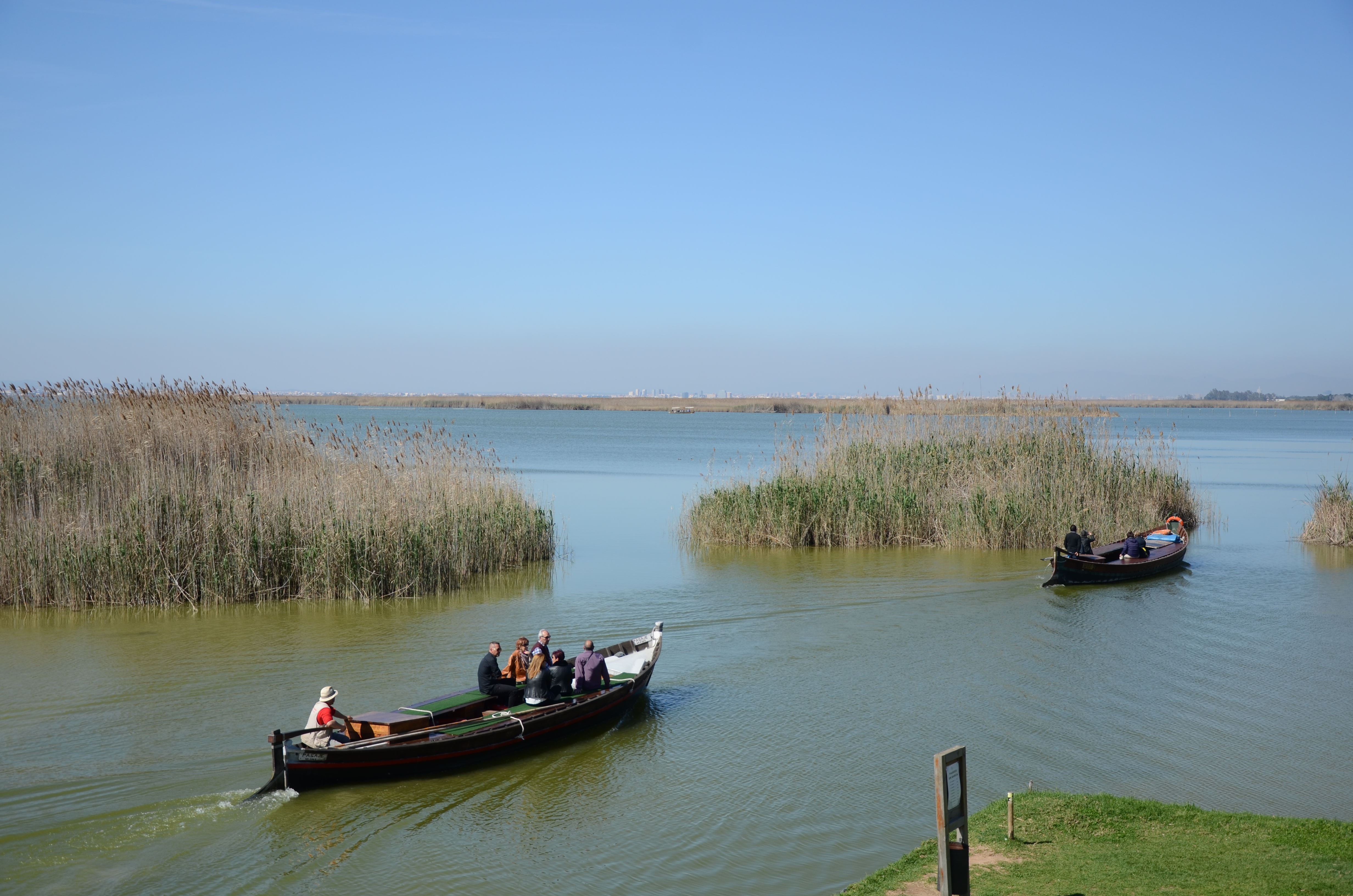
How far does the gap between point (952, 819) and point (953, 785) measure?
21 cm

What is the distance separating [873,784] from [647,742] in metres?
2.80

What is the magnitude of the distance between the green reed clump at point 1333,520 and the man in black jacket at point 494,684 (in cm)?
2287

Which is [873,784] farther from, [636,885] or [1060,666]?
[1060,666]

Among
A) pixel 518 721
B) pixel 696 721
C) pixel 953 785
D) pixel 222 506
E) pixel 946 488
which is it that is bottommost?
pixel 696 721

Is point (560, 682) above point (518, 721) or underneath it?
above

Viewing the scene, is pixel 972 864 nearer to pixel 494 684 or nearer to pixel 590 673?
pixel 590 673

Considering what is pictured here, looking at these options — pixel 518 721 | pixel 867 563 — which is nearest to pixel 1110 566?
pixel 867 563

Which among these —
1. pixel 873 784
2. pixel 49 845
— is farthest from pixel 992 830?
pixel 49 845

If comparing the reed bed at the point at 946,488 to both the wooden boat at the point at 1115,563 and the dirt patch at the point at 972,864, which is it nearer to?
the wooden boat at the point at 1115,563

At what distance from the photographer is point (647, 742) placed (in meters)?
11.9

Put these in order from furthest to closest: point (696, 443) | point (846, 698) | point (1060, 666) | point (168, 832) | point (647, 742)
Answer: point (696, 443), point (1060, 666), point (846, 698), point (647, 742), point (168, 832)

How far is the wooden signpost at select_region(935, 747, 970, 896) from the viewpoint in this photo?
20.3 feet

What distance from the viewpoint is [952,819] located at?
6422mm

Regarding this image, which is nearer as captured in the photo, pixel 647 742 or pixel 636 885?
pixel 636 885
